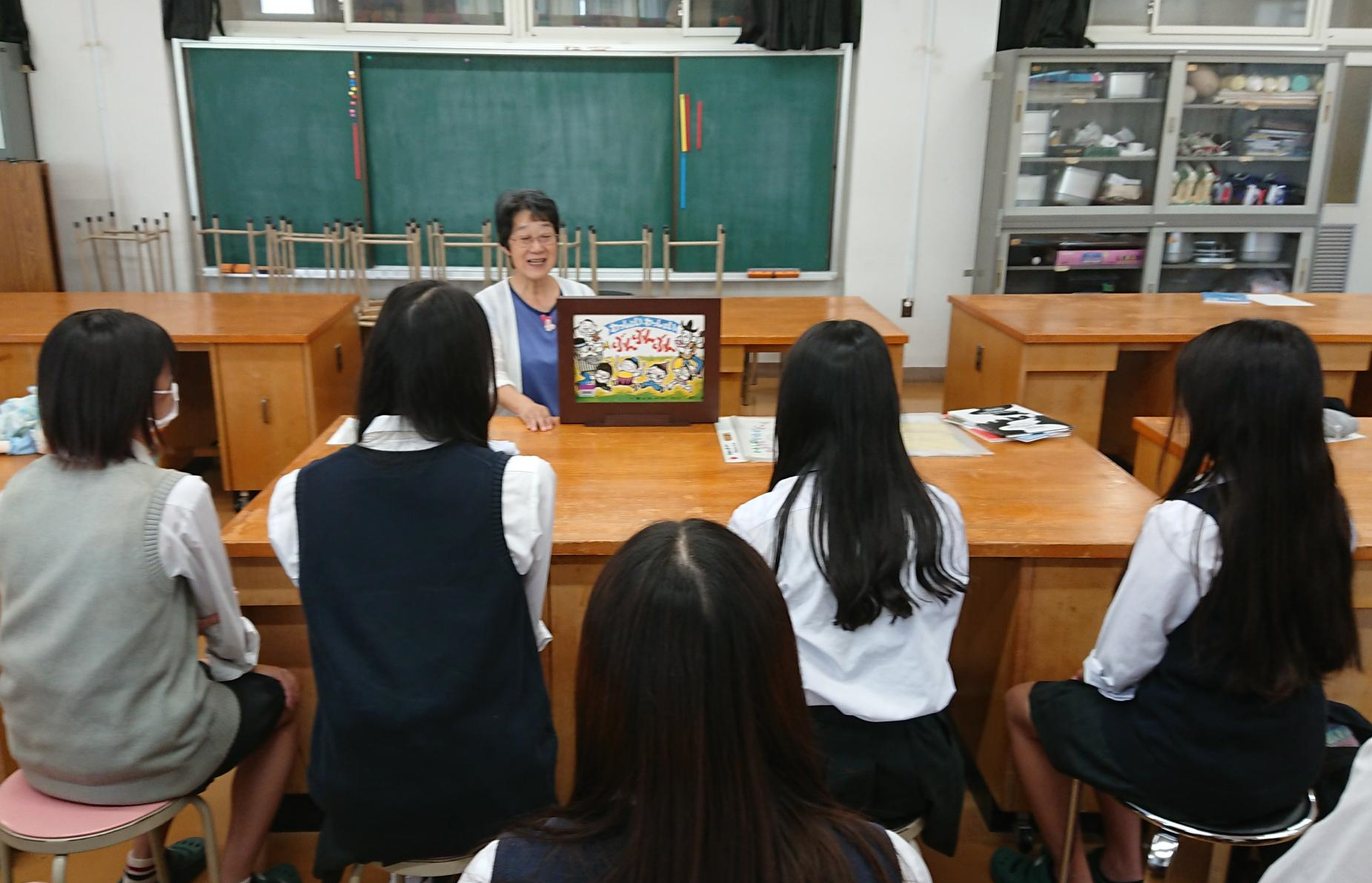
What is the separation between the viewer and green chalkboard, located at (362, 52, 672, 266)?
209 inches

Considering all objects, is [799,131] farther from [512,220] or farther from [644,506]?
[644,506]

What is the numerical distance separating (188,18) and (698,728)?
214 inches

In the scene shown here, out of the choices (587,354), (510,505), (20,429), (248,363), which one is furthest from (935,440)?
(248,363)

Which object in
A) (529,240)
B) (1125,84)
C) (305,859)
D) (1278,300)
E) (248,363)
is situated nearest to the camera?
(305,859)

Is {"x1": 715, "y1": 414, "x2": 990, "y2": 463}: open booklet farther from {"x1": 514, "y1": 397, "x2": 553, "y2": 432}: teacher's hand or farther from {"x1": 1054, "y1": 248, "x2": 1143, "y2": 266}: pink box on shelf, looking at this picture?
{"x1": 1054, "y1": 248, "x2": 1143, "y2": 266}: pink box on shelf

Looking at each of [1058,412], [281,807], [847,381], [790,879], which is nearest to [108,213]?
[281,807]

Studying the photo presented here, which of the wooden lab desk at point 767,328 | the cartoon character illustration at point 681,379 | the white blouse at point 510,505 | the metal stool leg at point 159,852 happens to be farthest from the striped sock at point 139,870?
the wooden lab desk at point 767,328

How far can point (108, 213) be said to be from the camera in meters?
5.33

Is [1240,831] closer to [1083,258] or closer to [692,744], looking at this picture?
[692,744]

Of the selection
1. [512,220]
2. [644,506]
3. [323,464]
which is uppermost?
[512,220]

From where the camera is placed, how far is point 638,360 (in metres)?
2.44

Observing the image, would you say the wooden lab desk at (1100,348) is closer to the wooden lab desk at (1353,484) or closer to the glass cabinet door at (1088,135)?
the wooden lab desk at (1353,484)

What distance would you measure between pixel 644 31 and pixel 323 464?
4.58 m

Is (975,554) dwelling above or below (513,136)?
below
